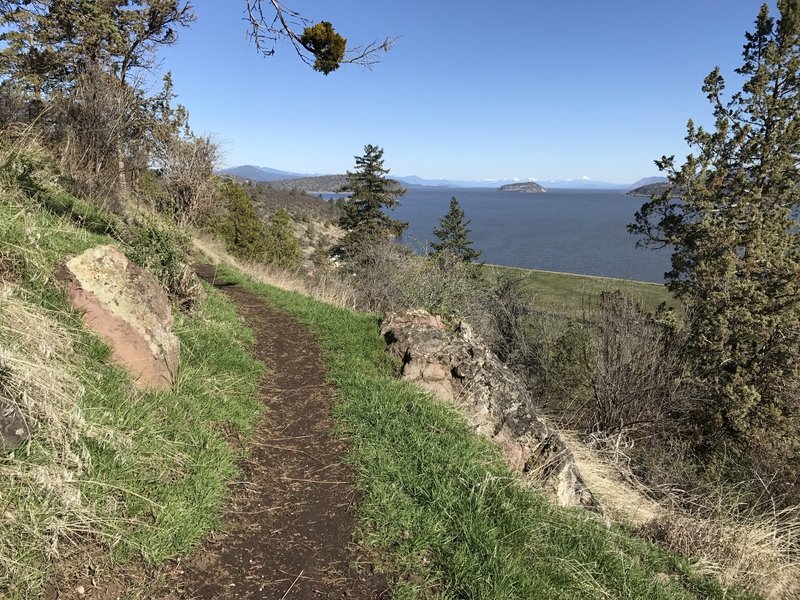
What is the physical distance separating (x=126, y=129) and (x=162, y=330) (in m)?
7.98

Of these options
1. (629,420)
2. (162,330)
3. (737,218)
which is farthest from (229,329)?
(737,218)

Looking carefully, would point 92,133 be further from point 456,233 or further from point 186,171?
point 456,233

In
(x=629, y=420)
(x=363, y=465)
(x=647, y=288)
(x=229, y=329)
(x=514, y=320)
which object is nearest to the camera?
(x=363, y=465)

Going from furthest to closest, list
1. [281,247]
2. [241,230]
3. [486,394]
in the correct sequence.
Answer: [281,247], [241,230], [486,394]

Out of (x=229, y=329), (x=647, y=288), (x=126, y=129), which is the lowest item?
(x=647, y=288)

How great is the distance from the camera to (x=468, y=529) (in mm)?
3271

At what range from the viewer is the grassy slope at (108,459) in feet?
7.89

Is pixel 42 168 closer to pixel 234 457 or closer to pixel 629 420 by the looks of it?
pixel 234 457

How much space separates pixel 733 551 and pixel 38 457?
5961 mm

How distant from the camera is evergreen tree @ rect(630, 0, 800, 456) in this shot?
12.4 metres

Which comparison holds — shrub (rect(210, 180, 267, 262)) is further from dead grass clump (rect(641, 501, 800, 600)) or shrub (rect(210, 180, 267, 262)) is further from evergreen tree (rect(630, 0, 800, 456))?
dead grass clump (rect(641, 501, 800, 600))

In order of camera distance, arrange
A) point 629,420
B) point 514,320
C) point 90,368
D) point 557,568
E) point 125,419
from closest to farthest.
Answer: point 557,568 → point 125,419 → point 90,368 → point 629,420 → point 514,320

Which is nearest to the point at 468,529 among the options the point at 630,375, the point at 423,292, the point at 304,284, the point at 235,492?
the point at 235,492

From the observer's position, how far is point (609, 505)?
232 inches
